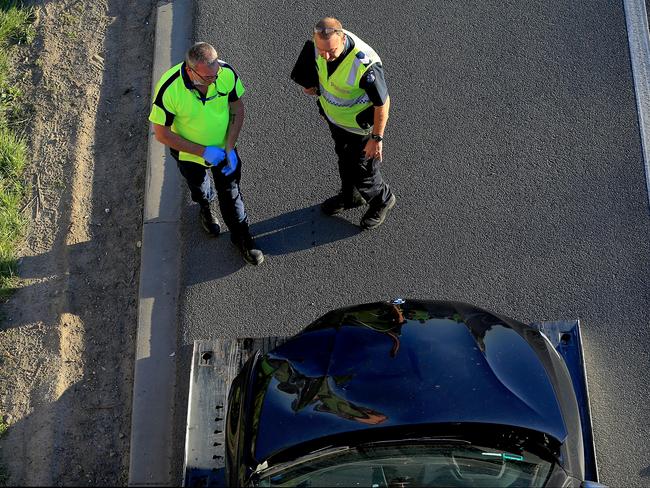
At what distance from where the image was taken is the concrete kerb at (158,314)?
502cm

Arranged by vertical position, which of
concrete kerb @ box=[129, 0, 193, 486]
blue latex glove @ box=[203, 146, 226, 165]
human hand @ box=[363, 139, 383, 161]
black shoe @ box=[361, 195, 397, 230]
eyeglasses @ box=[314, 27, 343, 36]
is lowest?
concrete kerb @ box=[129, 0, 193, 486]

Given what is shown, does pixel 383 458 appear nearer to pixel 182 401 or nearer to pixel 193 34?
pixel 182 401

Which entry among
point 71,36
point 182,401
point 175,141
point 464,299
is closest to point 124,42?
point 71,36

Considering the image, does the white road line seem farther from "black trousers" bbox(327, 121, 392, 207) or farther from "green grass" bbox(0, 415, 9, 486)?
"green grass" bbox(0, 415, 9, 486)

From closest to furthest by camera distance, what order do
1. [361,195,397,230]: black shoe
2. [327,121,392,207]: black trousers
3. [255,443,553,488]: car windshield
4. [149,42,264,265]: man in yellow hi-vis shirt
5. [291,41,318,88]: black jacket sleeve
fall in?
[255,443,553,488]: car windshield < [149,42,264,265]: man in yellow hi-vis shirt < [291,41,318,88]: black jacket sleeve < [327,121,392,207]: black trousers < [361,195,397,230]: black shoe

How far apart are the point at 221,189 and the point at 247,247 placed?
61 cm

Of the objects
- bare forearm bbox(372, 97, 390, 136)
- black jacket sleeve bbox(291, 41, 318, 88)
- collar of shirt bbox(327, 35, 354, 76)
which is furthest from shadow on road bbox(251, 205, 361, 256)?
collar of shirt bbox(327, 35, 354, 76)

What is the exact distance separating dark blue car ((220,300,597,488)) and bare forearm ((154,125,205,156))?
1463 millimetres

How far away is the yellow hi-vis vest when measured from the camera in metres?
4.44

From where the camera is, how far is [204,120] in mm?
4645

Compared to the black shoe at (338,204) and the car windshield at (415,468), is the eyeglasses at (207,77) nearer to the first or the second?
the black shoe at (338,204)

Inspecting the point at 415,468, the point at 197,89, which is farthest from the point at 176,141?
the point at 415,468

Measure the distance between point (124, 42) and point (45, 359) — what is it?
3081mm

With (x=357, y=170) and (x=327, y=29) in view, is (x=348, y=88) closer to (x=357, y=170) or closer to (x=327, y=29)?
(x=327, y=29)
